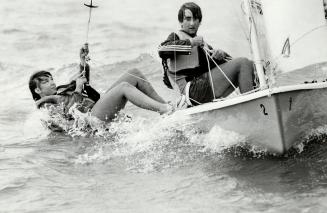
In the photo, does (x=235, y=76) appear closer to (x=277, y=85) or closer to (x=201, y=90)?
(x=201, y=90)

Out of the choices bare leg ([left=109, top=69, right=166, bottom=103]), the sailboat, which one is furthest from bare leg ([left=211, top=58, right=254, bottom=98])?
bare leg ([left=109, top=69, right=166, bottom=103])

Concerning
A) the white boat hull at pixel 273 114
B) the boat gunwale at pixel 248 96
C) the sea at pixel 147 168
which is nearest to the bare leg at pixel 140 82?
the sea at pixel 147 168

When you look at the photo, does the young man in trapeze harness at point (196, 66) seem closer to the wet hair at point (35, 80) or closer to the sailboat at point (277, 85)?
the sailboat at point (277, 85)

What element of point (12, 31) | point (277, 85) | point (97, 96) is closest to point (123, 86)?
point (97, 96)

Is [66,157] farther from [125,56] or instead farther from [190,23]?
[125,56]

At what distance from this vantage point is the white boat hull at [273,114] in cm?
462

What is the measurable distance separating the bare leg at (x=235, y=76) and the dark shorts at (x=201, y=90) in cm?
8

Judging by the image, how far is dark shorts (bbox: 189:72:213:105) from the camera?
564 cm

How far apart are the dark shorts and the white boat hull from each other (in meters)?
0.46

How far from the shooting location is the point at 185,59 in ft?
18.7

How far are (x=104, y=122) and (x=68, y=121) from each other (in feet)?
1.47

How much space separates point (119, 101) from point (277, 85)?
1.93 meters

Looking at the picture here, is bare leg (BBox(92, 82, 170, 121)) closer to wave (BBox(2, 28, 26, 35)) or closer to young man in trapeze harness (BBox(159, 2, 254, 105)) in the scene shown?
young man in trapeze harness (BBox(159, 2, 254, 105))

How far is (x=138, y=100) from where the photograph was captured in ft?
19.8
